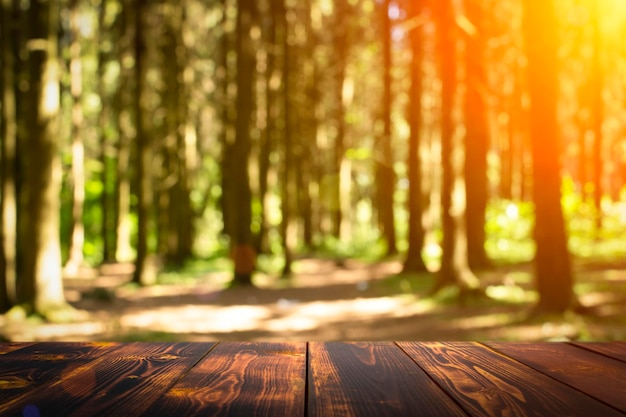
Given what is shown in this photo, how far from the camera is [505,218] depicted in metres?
28.8

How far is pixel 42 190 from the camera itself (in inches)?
491

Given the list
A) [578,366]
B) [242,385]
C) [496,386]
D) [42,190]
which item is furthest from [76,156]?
[496,386]

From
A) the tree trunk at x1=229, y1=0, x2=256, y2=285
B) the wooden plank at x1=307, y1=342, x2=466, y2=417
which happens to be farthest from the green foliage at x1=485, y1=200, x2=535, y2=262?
the wooden plank at x1=307, y1=342, x2=466, y2=417

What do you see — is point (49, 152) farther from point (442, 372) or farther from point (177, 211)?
point (177, 211)

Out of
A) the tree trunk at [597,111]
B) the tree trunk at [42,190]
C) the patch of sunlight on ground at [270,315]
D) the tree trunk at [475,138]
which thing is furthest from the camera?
the tree trunk at [597,111]

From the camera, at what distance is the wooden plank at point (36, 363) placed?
2.12m

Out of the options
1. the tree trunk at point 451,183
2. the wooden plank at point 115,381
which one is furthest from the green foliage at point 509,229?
the wooden plank at point 115,381

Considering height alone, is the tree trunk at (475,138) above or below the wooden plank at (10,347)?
above

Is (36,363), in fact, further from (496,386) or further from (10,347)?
(496,386)

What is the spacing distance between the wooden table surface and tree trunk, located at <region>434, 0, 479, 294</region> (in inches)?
455

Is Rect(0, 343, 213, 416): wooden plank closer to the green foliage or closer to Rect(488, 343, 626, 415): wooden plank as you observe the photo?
Rect(488, 343, 626, 415): wooden plank

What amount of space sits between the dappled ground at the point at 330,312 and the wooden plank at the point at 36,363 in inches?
304

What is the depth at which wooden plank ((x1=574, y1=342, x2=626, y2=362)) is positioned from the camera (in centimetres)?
273

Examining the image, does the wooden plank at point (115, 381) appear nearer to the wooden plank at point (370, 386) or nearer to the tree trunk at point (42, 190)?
the wooden plank at point (370, 386)
